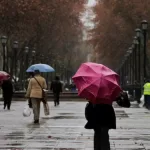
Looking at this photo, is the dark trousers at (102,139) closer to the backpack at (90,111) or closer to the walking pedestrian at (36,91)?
the backpack at (90,111)

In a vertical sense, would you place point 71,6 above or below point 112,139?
above

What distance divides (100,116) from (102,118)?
1.8 inches

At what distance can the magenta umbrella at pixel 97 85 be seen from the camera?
8.91 m

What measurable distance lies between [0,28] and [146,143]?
30903 mm

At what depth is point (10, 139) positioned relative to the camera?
12.6 meters

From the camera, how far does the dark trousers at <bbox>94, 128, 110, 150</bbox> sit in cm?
915

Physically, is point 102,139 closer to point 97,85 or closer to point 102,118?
point 102,118

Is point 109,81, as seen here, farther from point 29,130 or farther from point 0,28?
point 0,28

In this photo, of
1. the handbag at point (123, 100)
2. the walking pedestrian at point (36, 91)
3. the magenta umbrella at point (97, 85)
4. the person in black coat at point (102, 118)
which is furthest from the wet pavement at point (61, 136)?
the magenta umbrella at point (97, 85)

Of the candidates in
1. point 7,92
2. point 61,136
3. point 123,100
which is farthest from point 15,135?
point 7,92

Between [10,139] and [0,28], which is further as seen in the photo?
[0,28]

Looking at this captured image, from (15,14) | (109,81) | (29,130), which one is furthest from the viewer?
(15,14)

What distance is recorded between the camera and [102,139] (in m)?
9.18

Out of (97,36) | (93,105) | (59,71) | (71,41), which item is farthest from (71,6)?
(93,105)
